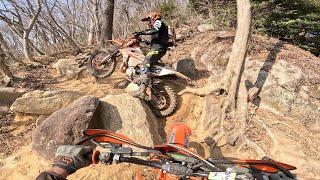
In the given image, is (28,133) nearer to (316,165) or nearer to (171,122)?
(171,122)

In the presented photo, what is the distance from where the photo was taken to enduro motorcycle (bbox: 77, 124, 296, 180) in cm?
253

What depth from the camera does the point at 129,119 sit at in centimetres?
845

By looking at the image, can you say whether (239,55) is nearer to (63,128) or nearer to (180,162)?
(63,128)

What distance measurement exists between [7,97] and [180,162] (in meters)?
7.43

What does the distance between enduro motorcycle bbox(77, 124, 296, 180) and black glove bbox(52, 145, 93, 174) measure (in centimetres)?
7

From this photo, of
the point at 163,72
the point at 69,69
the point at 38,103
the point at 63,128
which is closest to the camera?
the point at 63,128

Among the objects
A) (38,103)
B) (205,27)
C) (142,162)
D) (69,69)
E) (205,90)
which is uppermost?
(205,27)

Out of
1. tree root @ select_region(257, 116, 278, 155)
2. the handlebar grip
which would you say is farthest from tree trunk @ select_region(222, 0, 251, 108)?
the handlebar grip

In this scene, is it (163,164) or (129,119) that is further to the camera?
(129,119)

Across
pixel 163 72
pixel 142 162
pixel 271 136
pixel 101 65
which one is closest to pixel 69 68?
pixel 101 65

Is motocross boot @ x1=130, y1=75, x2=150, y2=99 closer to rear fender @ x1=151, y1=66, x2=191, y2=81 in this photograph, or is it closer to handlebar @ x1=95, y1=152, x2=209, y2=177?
rear fender @ x1=151, y1=66, x2=191, y2=81

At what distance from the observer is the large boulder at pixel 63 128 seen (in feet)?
24.9

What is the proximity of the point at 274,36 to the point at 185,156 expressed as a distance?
11.8m

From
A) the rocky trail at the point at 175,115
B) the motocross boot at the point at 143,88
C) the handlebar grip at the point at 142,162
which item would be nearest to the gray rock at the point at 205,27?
the rocky trail at the point at 175,115
